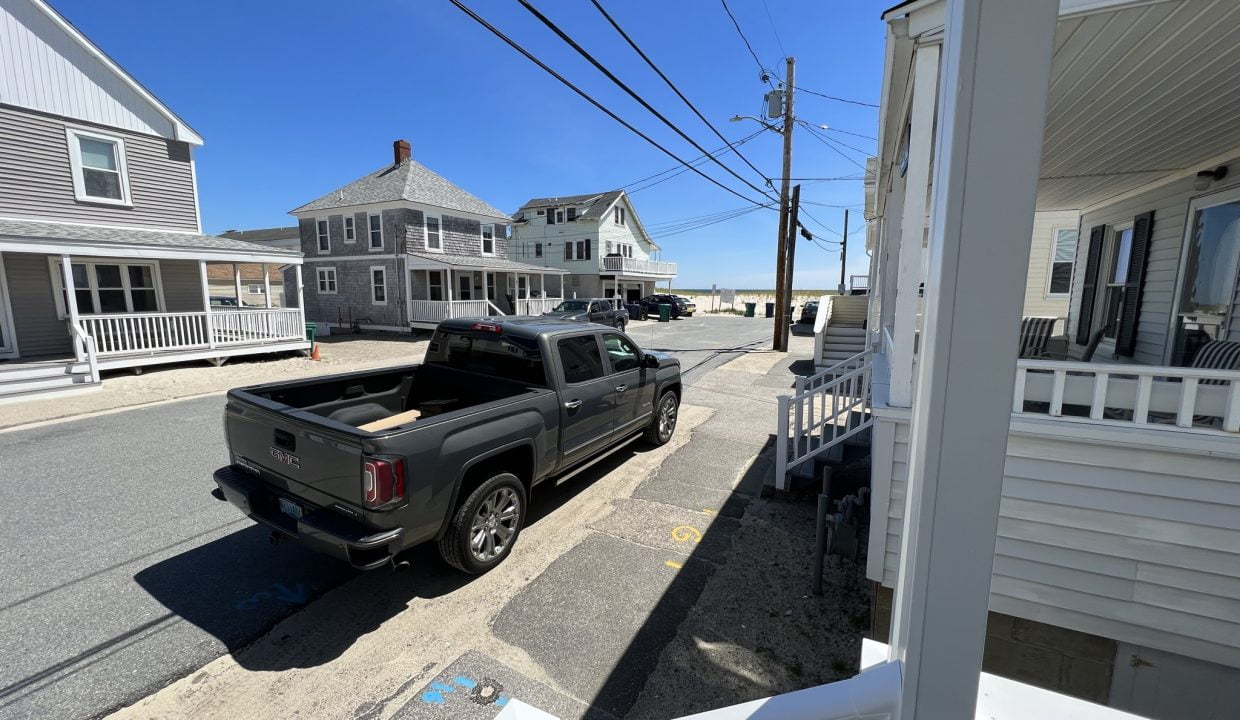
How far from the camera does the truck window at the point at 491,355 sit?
479 cm

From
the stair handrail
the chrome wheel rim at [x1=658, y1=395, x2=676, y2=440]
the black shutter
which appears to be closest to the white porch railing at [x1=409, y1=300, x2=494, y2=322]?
the stair handrail

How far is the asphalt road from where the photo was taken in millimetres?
2957

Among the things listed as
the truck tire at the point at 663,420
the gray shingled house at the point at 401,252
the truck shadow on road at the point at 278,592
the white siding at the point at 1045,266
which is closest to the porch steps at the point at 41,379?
the truck shadow on road at the point at 278,592

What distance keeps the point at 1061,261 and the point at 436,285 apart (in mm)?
21618

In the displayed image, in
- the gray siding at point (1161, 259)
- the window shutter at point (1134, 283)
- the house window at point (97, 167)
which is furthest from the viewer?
the house window at point (97, 167)

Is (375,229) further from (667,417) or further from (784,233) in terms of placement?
(667,417)

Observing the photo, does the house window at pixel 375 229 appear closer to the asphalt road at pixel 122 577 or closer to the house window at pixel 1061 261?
the asphalt road at pixel 122 577

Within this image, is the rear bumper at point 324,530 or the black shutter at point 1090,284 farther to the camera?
the black shutter at point 1090,284

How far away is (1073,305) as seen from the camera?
8594 mm

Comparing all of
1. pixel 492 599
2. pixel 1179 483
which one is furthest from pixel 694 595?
pixel 1179 483

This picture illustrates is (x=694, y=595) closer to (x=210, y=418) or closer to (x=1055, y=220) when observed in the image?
(x=210, y=418)

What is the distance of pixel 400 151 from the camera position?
82.2ft

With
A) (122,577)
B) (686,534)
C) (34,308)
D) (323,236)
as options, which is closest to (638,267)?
(323,236)

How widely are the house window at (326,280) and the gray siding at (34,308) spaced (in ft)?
38.7
